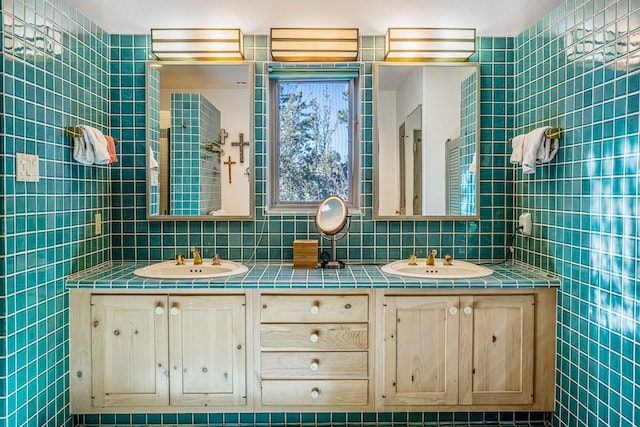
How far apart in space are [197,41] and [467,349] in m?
2.17

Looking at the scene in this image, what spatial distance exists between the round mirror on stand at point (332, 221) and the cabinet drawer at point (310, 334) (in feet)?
1.26

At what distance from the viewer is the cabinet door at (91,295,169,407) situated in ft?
7.15

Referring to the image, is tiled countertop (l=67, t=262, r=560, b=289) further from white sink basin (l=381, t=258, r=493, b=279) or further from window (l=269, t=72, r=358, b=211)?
window (l=269, t=72, r=358, b=211)

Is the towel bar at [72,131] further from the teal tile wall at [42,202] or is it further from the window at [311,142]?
the window at [311,142]

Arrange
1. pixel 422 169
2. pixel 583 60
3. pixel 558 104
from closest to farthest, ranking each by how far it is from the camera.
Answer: pixel 583 60 < pixel 558 104 < pixel 422 169

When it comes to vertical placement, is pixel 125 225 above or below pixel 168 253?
above

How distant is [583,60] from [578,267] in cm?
90

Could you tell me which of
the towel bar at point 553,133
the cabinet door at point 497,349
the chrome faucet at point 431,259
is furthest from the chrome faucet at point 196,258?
the towel bar at point 553,133

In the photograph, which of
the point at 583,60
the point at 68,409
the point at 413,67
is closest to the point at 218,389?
the point at 68,409

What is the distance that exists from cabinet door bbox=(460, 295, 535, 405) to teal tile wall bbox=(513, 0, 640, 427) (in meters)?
0.15

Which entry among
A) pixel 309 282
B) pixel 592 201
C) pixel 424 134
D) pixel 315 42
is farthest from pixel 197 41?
pixel 592 201

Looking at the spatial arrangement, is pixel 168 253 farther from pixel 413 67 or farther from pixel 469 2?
pixel 469 2

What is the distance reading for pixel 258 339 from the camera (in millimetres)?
2186

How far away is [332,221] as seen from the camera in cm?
249
